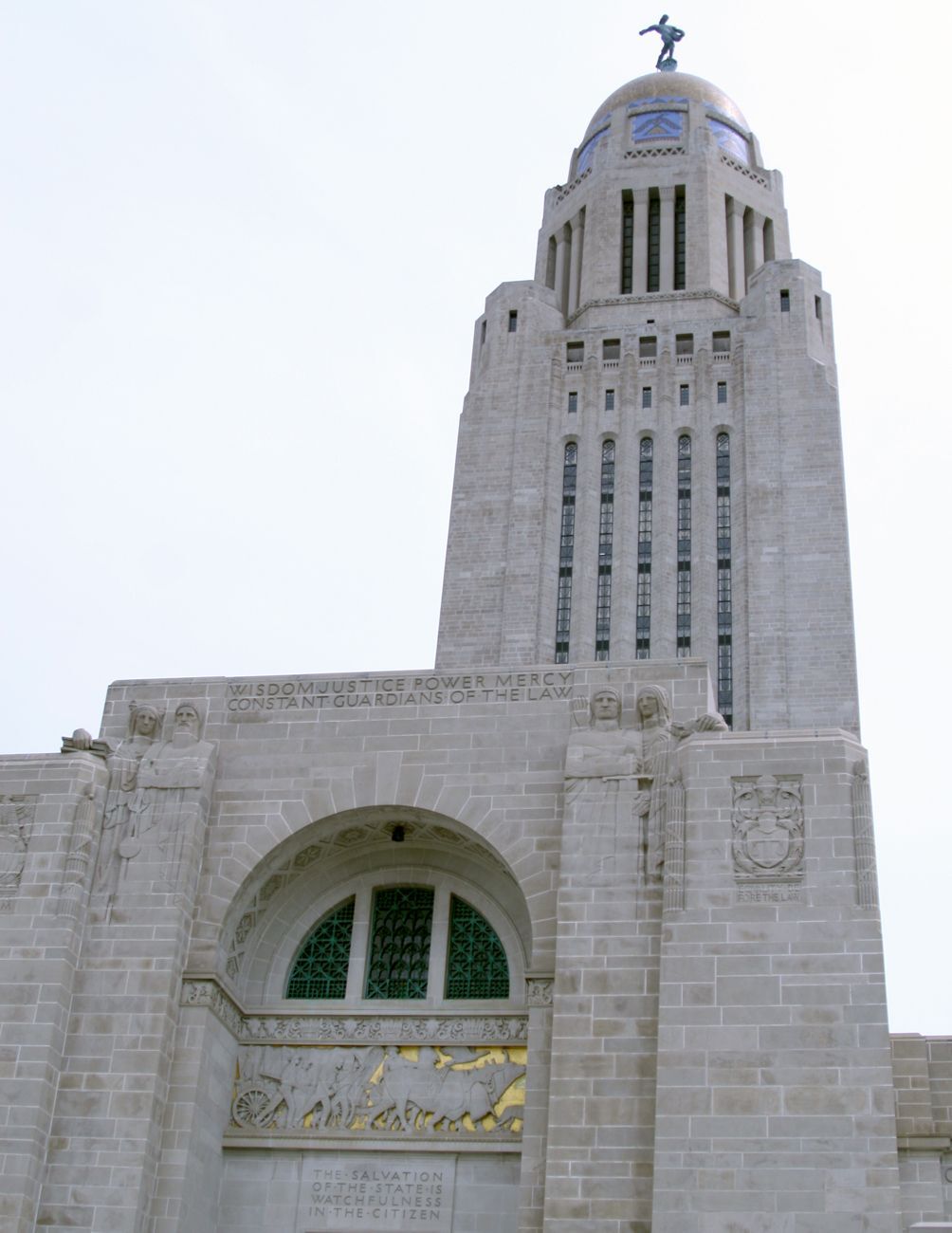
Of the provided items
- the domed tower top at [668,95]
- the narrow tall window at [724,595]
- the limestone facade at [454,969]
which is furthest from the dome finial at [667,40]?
the limestone facade at [454,969]

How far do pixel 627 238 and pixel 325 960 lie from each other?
3879 centimetres

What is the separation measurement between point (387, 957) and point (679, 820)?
558 cm

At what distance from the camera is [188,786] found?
25656 millimetres

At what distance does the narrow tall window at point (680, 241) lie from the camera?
5772 centimetres

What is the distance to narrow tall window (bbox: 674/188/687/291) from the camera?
57.7 metres

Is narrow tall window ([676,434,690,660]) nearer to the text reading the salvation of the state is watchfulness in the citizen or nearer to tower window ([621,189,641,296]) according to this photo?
tower window ([621,189,641,296])

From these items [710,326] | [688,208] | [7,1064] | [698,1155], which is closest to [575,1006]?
[698,1155]

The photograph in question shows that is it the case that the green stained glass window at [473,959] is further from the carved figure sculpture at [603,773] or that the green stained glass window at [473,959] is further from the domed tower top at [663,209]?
the domed tower top at [663,209]

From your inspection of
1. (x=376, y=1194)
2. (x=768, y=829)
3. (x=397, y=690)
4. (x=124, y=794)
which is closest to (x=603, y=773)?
(x=768, y=829)

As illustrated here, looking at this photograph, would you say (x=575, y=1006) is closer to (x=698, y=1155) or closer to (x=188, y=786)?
(x=698, y=1155)

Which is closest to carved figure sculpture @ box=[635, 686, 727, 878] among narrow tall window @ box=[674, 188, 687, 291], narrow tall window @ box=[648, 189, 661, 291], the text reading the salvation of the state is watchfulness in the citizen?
the text reading the salvation of the state is watchfulness in the citizen

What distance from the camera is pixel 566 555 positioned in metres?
51.7

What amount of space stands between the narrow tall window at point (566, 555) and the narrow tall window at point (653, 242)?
7875 mm

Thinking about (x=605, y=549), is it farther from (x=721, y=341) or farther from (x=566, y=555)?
(x=721, y=341)
